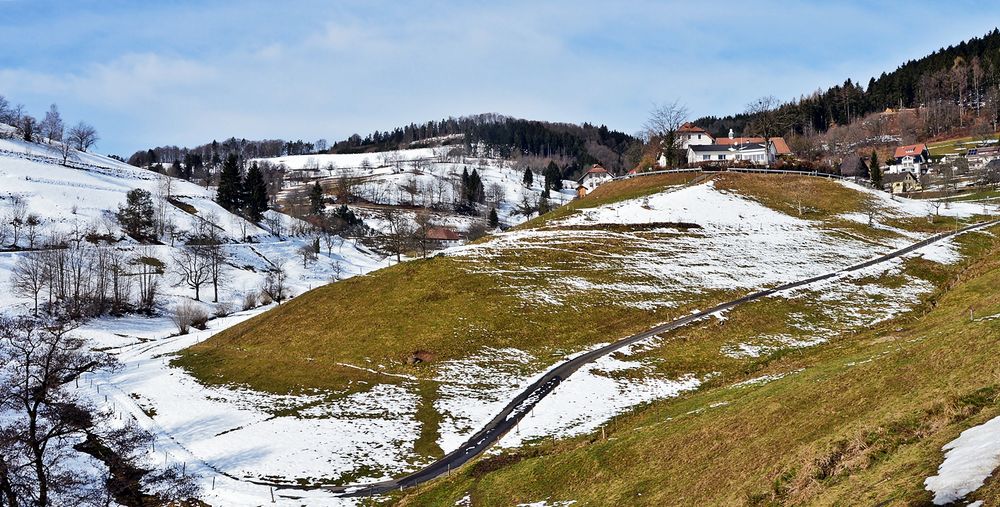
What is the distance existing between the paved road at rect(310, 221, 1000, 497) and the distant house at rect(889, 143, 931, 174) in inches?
4389

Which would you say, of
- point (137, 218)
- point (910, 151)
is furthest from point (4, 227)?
A: point (910, 151)

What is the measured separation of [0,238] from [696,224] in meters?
121

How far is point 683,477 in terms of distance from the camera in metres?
22.5

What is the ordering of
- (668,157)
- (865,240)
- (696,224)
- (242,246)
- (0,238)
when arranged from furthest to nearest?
(242,246)
(668,157)
(0,238)
(696,224)
(865,240)

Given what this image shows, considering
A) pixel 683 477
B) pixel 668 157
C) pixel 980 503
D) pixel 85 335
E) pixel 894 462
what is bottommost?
pixel 85 335

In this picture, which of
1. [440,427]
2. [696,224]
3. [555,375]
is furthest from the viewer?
[696,224]

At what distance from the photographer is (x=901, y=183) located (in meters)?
140

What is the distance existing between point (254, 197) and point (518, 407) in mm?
136841

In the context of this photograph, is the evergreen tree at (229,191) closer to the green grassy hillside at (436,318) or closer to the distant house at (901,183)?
the green grassy hillside at (436,318)

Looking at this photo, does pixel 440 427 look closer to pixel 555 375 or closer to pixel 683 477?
pixel 555 375

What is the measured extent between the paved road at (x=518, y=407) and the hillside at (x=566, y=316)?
1123 mm

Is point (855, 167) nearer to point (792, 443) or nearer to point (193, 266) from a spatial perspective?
point (792, 443)

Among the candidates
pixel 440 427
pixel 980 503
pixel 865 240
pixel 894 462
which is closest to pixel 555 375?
pixel 440 427

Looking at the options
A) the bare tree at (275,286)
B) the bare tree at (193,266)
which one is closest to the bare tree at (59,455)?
the bare tree at (275,286)
